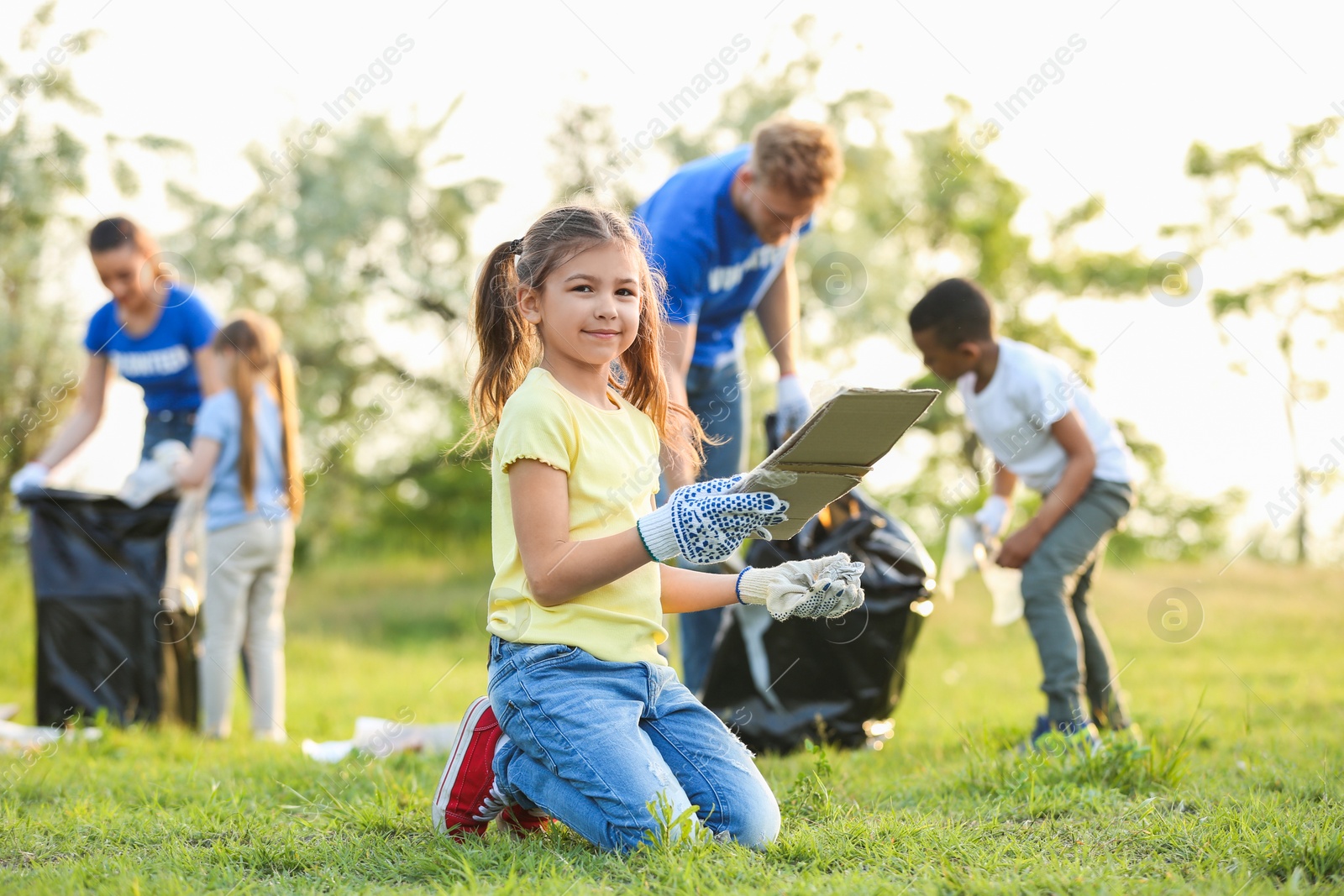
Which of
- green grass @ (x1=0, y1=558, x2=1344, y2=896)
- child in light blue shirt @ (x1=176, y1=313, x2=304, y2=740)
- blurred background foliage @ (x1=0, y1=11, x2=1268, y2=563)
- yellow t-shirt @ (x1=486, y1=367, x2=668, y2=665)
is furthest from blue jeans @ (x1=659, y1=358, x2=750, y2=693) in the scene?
blurred background foliage @ (x1=0, y1=11, x2=1268, y2=563)

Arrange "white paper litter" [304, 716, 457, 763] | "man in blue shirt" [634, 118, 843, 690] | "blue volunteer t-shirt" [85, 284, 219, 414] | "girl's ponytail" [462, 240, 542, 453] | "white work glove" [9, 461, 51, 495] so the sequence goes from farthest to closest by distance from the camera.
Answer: "blue volunteer t-shirt" [85, 284, 219, 414], "white work glove" [9, 461, 51, 495], "white paper litter" [304, 716, 457, 763], "man in blue shirt" [634, 118, 843, 690], "girl's ponytail" [462, 240, 542, 453]

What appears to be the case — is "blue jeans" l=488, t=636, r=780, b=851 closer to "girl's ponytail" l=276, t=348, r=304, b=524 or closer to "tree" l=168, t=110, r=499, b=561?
"girl's ponytail" l=276, t=348, r=304, b=524

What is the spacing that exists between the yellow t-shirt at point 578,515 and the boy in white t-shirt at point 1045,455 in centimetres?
153

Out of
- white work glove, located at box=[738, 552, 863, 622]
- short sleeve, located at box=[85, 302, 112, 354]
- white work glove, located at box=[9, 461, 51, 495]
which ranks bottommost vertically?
white work glove, located at box=[9, 461, 51, 495]

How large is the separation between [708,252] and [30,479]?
2826 mm

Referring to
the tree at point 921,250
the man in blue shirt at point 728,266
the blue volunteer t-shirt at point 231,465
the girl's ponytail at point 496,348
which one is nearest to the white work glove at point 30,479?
the blue volunteer t-shirt at point 231,465

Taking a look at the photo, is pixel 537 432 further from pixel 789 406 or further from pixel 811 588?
pixel 789 406

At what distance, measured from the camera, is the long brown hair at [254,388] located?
4391mm

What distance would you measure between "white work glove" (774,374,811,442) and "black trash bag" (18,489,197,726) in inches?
97.7

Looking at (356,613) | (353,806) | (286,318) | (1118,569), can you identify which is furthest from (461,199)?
(353,806)

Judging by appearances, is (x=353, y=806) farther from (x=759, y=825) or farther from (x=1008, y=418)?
(x=1008, y=418)

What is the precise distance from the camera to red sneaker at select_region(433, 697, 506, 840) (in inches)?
92.0

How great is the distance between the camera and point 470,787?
2336 mm

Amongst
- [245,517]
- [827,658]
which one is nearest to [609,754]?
[827,658]
